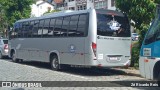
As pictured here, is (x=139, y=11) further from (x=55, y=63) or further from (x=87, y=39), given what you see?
(x=55, y=63)

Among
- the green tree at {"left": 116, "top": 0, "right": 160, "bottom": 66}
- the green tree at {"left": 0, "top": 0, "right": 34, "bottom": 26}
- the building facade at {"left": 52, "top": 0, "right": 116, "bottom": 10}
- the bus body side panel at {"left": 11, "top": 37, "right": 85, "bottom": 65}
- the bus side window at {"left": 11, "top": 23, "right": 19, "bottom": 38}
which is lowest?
the bus body side panel at {"left": 11, "top": 37, "right": 85, "bottom": 65}

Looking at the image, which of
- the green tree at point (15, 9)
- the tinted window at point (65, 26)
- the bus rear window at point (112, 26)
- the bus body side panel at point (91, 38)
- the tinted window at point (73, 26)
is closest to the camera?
the bus body side panel at point (91, 38)

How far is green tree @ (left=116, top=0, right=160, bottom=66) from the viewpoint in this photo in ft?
51.1

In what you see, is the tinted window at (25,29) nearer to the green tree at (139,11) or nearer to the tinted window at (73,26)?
the tinted window at (73,26)

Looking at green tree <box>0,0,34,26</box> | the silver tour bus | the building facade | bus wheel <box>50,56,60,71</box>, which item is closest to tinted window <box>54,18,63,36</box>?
the silver tour bus

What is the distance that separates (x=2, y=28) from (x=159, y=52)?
3774cm

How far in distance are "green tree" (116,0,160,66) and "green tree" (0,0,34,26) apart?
65.7ft

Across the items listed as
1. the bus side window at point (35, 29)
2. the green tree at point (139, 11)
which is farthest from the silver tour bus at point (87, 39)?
the green tree at point (139, 11)

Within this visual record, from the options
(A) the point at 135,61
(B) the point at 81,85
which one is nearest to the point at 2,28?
(A) the point at 135,61

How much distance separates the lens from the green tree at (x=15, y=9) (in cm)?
3412

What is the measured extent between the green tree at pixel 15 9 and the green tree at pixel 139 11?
20.0 meters

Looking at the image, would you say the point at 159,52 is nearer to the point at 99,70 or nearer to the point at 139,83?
the point at 139,83

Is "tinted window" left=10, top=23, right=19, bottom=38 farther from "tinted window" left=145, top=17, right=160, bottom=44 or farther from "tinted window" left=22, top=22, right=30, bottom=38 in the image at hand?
"tinted window" left=145, top=17, right=160, bottom=44

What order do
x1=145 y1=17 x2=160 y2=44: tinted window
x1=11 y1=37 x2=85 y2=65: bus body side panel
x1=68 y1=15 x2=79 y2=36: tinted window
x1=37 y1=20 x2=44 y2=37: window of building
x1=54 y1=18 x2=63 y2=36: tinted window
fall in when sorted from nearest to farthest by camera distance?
1. x1=145 y1=17 x2=160 y2=44: tinted window
2. x1=11 y1=37 x2=85 y2=65: bus body side panel
3. x1=68 y1=15 x2=79 y2=36: tinted window
4. x1=54 y1=18 x2=63 y2=36: tinted window
5. x1=37 y1=20 x2=44 y2=37: window of building
